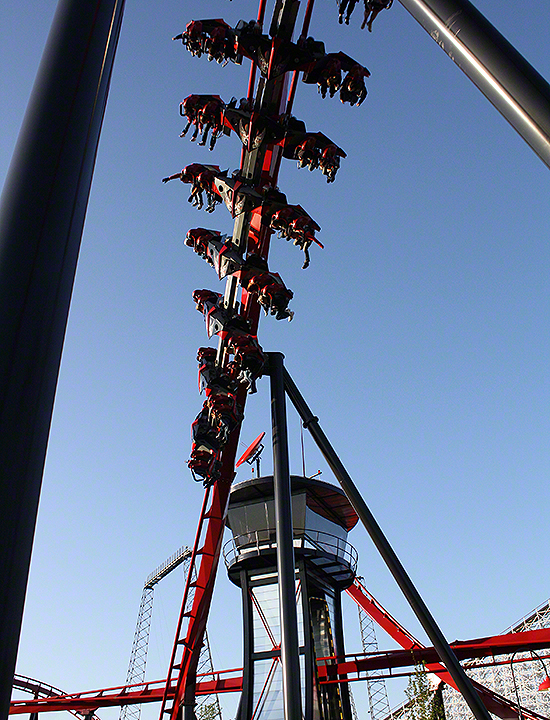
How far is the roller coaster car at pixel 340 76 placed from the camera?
28.5ft

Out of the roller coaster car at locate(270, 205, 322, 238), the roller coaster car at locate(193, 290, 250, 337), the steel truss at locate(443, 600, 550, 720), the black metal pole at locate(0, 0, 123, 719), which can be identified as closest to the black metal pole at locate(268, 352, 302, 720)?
the roller coaster car at locate(193, 290, 250, 337)

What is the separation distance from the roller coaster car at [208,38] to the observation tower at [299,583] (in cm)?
1228

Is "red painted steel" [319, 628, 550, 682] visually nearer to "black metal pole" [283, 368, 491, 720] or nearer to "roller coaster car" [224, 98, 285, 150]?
"black metal pole" [283, 368, 491, 720]

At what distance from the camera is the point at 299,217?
9828mm

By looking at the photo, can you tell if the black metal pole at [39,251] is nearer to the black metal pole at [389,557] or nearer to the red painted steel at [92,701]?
the black metal pole at [389,557]

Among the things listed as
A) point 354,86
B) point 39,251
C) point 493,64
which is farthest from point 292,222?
point 39,251

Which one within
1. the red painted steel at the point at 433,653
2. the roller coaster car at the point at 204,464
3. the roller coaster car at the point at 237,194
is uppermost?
the roller coaster car at the point at 237,194

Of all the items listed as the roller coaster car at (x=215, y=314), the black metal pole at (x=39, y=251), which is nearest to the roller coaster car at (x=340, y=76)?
the roller coaster car at (x=215, y=314)

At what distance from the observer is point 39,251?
167 centimetres

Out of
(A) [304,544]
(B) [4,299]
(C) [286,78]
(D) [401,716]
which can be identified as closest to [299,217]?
(C) [286,78]

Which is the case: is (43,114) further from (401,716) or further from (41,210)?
(401,716)

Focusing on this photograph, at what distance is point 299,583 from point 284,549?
333 inches

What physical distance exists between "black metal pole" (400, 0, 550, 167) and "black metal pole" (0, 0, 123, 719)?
171 cm

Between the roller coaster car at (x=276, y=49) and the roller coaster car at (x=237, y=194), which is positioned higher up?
the roller coaster car at (x=276, y=49)
